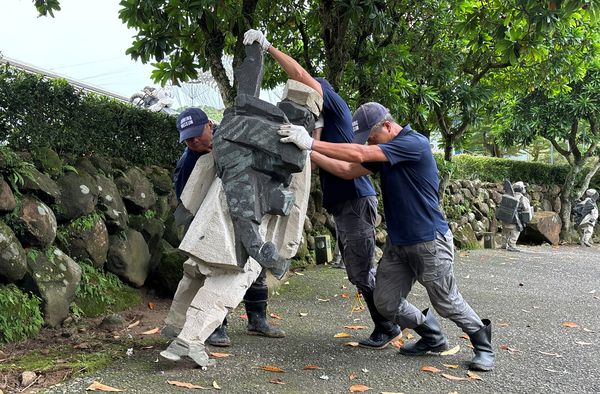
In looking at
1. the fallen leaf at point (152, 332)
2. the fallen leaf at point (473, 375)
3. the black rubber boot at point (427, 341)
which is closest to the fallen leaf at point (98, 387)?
the fallen leaf at point (152, 332)

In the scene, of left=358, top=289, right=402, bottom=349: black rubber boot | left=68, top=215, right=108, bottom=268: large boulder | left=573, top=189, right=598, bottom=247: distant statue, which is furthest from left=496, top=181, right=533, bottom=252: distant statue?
left=68, top=215, right=108, bottom=268: large boulder

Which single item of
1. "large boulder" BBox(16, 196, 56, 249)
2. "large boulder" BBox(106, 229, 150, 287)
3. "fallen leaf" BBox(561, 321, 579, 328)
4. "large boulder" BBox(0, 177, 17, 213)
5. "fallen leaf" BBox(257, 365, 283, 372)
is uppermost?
"large boulder" BBox(0, 177, 17, 213)

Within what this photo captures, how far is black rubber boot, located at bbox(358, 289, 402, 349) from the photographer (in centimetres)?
431

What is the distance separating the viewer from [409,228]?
378cm

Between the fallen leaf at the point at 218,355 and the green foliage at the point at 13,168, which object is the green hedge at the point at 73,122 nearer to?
the green foliage at the point at 13,168

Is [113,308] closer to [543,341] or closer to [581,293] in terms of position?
[543,341]

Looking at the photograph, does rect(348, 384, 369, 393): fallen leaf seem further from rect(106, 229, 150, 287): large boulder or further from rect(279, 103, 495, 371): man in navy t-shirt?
rect(106, 229, 150, 287): large boulder

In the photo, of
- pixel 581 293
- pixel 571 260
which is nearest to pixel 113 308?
pixel 581 293

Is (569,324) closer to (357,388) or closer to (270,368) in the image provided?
(357,388)

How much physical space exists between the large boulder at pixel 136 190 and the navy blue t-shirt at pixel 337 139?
260cm

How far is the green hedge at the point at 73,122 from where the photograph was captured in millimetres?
5055

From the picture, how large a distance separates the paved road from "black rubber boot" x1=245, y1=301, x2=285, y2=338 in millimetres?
91

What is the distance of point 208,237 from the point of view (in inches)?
137

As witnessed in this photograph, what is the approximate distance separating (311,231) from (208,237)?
552cm
